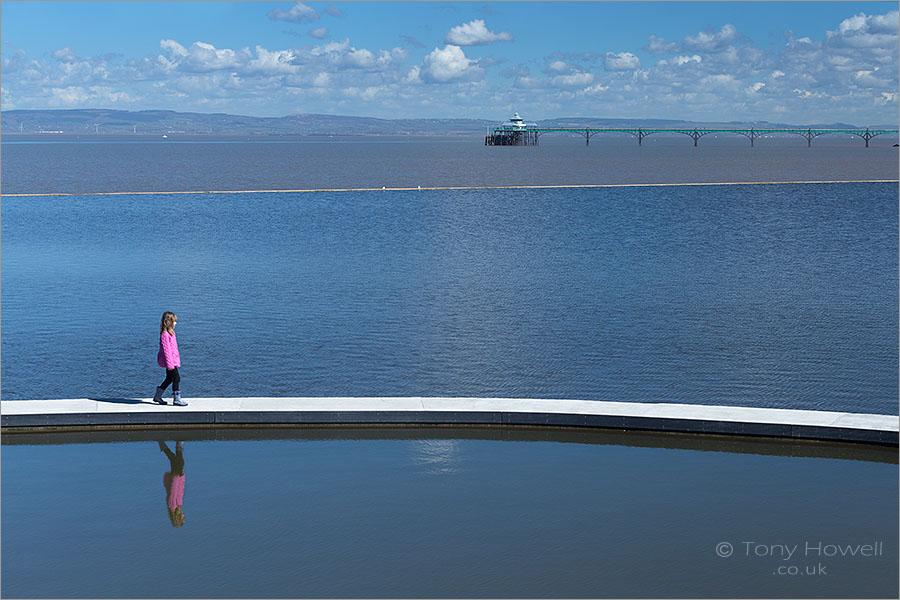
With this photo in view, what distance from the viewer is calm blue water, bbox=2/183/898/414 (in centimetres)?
1711

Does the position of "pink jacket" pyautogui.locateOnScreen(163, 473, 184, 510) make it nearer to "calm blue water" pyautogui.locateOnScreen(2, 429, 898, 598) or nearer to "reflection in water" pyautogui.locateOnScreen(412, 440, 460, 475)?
"calm blue water" pyautogui.locateOnScreen(2, 429, 898, 598)

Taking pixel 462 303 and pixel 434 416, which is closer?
pixel 434 416

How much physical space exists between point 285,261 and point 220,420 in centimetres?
2081

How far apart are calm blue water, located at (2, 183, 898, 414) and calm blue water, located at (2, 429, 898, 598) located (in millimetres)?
3650

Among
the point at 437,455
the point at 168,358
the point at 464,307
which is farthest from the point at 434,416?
the point at 464,307

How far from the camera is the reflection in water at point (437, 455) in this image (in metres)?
11.9

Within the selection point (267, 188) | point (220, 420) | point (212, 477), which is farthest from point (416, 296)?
point (267, 188)

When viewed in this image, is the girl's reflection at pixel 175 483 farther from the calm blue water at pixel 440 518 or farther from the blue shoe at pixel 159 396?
the blue shoe at pixel 159 396

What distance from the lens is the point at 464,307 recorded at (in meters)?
24.5

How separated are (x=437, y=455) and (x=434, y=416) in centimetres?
110

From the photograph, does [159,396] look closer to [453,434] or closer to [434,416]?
[434,416]

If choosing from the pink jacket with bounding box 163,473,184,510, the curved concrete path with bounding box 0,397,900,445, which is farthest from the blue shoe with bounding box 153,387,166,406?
the pink jacket with bounding box 163,473,184,510

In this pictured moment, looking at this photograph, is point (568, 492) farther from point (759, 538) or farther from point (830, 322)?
point (830, 322)

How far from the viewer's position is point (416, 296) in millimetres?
25984
